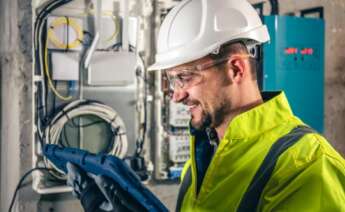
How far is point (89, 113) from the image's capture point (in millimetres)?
2594

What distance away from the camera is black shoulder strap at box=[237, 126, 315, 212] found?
1136mm

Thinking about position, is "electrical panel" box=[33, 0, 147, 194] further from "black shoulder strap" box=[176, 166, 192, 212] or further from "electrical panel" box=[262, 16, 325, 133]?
"black shoulder strap" box=[176, 166, 192, 212]

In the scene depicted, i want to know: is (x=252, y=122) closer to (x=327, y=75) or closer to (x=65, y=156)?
(x=65, y=156)

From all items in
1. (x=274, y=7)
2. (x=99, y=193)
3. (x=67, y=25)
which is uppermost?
(x=274, y=7)

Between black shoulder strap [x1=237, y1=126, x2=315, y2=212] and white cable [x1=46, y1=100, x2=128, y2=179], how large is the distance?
1550 mm

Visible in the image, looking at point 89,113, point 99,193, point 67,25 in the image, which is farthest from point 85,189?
point 67,25

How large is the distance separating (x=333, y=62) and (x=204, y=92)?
1936 millimetres

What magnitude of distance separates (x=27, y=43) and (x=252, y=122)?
5.12 ft

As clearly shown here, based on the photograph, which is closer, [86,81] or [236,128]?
[236,128]

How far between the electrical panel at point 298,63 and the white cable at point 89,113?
0.79 metres

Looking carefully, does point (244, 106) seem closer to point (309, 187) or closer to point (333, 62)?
point (309, 187)

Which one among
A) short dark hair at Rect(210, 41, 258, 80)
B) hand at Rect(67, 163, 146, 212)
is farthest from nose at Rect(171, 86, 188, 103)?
hand at Rect(67, 163, 146, 212)

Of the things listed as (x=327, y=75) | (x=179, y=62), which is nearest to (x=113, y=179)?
(x=179, y=62)

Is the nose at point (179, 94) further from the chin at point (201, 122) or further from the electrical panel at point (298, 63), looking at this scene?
the electrical panel at point (298, 63)
